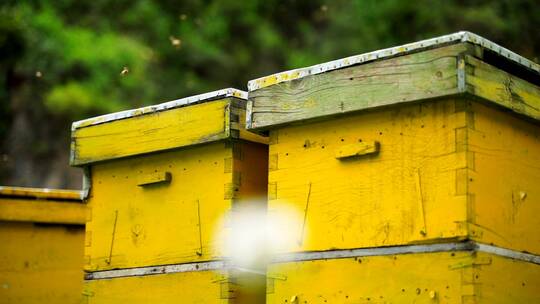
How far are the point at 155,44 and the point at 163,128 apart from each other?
13.9 meters

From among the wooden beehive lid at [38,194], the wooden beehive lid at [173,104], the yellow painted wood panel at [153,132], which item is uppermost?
the wooden beehive lid at [173,104]

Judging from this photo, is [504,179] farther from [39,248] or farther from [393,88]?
[39,248]

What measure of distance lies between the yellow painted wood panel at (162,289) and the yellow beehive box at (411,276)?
0.34 m

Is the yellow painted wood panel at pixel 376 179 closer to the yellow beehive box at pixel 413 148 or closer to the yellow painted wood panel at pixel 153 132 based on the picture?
the yellow beehive box at pixel 413 148

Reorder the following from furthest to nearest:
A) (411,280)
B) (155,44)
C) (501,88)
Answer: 1. (155,44)
2. (501,88)
3. (411,280)

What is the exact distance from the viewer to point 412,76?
3246mm

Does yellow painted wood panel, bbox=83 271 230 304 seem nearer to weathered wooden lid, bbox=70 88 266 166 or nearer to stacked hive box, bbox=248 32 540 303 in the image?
stacked hive box, bbox=248 32 540 303

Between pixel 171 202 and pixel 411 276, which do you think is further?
pixel 171 202

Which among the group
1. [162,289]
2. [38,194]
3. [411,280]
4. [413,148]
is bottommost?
[162,289]

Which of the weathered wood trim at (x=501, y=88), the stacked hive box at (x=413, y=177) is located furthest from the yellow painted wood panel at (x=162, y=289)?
the weathered wood trim at (x=501, y=88)

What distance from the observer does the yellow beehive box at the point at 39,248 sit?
16.7ft

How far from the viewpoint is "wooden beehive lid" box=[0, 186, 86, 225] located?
5086 millimetres

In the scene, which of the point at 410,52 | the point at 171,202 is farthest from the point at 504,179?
the point at 171,202

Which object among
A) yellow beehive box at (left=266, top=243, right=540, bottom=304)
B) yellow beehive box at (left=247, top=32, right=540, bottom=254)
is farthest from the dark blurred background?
yellow beehive box at (left=266, top=243, right=540, bottom=304)
